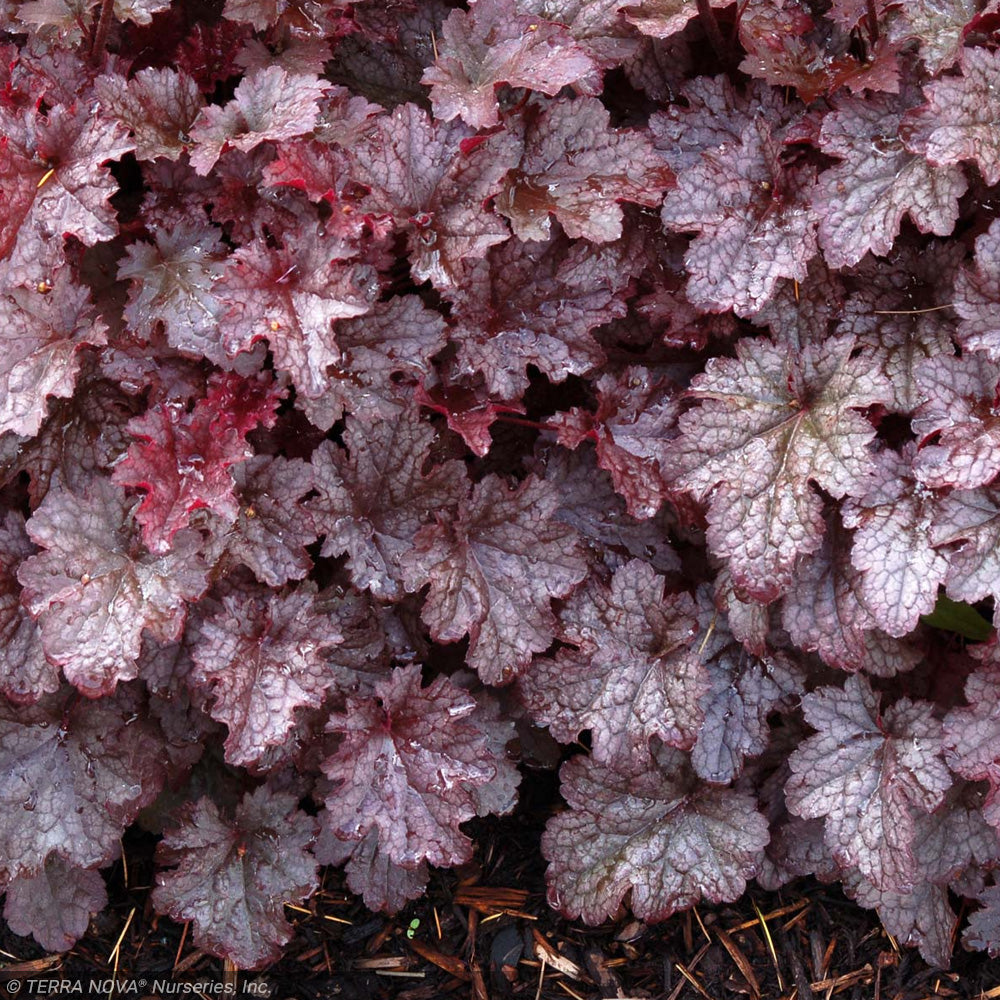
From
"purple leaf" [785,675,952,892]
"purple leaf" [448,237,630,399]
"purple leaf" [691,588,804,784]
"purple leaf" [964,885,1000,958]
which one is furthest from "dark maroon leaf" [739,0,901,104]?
"purple leaf" [964,885,1000,958]

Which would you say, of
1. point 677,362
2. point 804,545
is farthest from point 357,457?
point 804,545

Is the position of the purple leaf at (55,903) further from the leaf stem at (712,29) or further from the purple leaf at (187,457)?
the leaf stem at (712,29)

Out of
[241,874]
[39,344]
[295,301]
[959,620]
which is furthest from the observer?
[959,620]

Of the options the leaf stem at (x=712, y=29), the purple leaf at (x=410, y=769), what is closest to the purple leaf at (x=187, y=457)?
the purple leaf at (x=410, y=769)

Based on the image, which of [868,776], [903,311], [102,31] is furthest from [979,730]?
[102,31]

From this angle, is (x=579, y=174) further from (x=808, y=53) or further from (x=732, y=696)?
(x=732, y=696)

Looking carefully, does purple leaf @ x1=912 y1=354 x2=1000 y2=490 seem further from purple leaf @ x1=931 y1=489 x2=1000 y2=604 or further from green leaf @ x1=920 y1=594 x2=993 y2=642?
green leaf @ x1=920 y1=594 x2=993 y2=642
